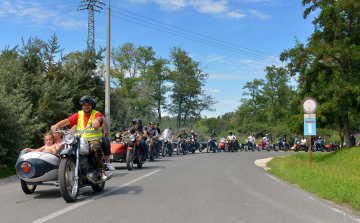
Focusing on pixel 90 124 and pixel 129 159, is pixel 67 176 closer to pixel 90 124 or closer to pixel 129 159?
pixel 90 124

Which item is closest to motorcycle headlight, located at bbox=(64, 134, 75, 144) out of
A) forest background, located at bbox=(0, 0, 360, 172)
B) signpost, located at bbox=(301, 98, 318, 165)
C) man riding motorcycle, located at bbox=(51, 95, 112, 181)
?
man riding motorcycle, located at bbox=(51, 95, 112, 181)

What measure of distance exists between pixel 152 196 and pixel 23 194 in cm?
279

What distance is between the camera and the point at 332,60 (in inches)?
774

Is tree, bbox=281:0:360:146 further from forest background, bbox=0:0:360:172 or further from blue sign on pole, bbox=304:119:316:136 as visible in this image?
blue sign on pole, bbox=304:119:316:136

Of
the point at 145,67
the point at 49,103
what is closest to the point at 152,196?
the point at 49,103

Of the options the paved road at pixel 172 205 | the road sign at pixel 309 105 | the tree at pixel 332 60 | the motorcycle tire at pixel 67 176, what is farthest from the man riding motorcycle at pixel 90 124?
the tree at pixel 332 60

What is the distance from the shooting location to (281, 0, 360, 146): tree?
62.2 ft

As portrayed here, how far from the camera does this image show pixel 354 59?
18781 millimetres

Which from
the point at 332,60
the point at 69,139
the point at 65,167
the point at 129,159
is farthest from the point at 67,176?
the point at 332,60

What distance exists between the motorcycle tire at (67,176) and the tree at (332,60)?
1647cm

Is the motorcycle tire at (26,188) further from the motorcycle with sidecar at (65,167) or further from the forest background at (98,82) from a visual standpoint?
the forest background at (98,82)

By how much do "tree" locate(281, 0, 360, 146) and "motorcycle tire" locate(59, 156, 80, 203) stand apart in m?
16.5

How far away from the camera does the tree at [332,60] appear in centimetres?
1895

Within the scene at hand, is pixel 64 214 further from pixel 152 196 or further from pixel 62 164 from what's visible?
pixel 152 196
